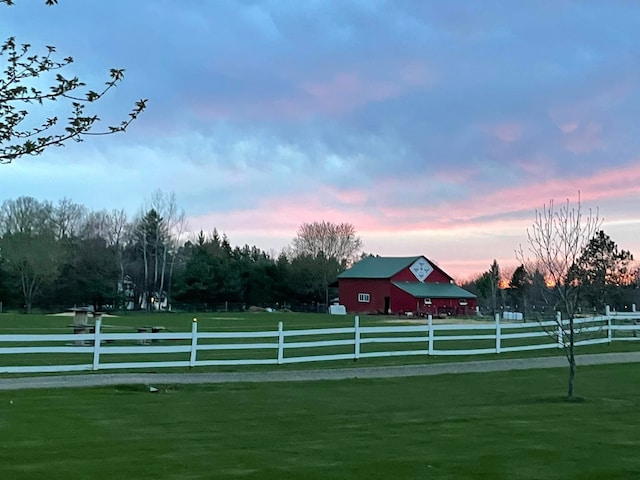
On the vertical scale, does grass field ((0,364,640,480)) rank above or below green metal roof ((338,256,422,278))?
below

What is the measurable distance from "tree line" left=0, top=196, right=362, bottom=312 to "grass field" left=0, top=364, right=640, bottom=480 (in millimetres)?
59924

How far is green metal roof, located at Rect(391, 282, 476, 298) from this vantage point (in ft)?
224

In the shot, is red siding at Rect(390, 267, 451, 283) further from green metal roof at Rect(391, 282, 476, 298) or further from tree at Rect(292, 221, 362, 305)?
tree at Rect(292, 221, 362, 305)

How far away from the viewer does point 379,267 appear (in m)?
72.5

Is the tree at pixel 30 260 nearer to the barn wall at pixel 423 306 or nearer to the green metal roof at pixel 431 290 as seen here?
the barn wall at pixel 423 306

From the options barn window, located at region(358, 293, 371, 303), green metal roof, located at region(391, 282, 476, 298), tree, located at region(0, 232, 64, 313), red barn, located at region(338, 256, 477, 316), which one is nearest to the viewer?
red barn, located at region(338, 256, 477, 316)

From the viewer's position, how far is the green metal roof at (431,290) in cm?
6828

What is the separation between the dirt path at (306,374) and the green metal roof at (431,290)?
44901mm

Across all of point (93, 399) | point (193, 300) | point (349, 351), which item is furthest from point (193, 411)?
point (193, 300)

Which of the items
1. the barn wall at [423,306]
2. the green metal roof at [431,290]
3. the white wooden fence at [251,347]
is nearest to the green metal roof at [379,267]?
the green metal roof at [431,290]

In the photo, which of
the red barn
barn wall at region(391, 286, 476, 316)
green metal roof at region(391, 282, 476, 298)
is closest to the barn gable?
the red barn

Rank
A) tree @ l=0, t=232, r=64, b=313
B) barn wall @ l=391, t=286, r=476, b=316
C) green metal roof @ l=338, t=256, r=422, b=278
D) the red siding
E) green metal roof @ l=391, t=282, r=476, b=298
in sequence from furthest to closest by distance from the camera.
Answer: green metal roof @ l=338, t=256, r=422, b=278 < the red siding < tree @ l=0, t=232, r=64, b=313 < green metal roof @ l=391, t=282, r=476, b=298 < barn wall @ l=391, t=286, r=476, b=316

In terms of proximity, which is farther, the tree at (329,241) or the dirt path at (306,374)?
the tree at (329,241)

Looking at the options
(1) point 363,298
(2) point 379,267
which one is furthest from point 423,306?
(2) point 379,267
